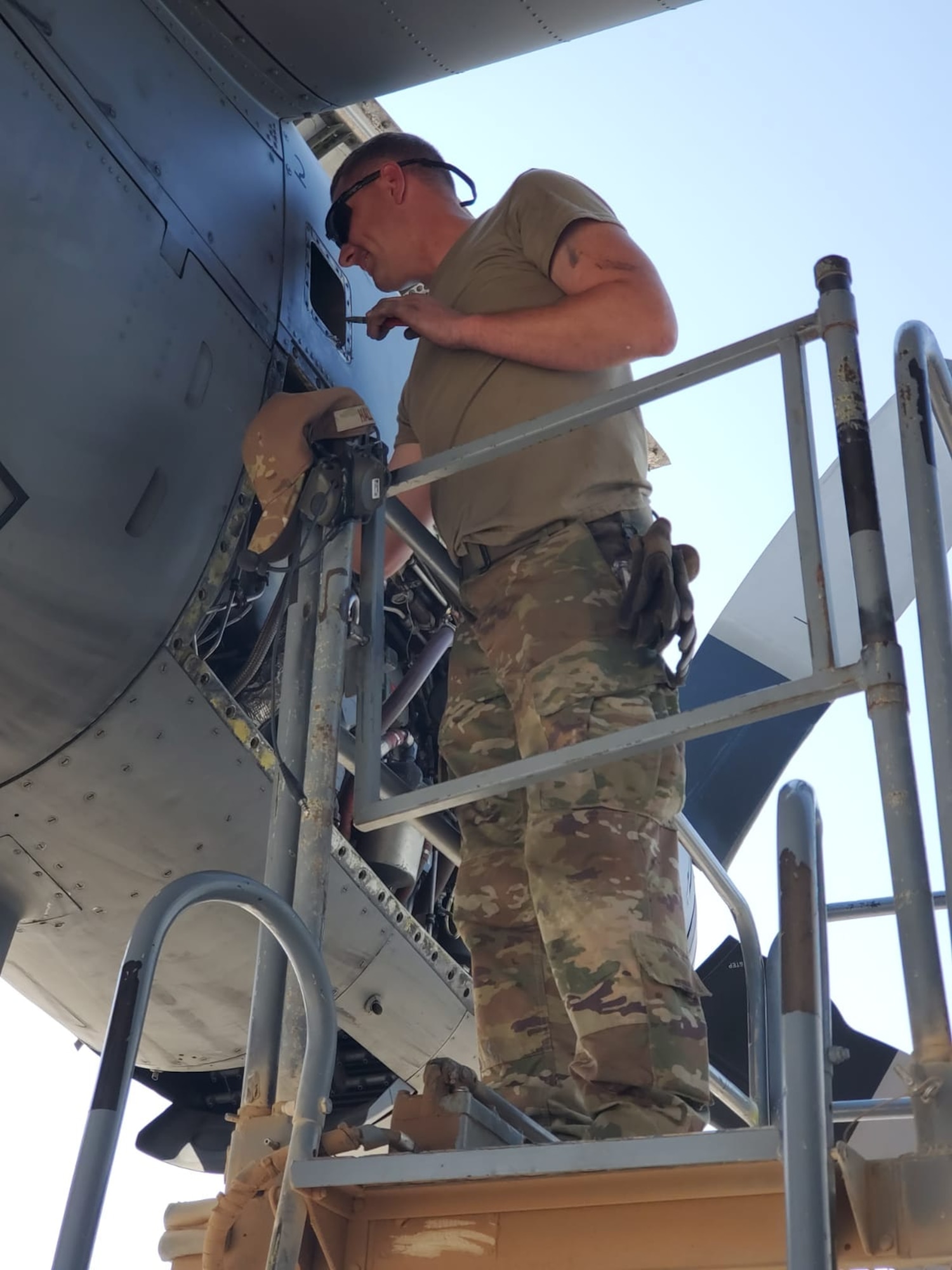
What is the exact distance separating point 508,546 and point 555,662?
370 mm

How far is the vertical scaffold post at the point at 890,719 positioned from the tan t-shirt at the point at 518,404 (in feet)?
2.32

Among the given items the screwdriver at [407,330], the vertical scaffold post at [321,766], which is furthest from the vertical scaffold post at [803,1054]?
the screwdriver at [407,330]

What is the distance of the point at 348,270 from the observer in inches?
149

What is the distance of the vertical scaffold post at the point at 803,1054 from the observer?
134 centimetres

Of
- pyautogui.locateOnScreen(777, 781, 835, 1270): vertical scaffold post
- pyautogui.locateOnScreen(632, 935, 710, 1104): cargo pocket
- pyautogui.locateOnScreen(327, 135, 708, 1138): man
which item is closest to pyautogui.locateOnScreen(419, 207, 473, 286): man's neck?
pyautogui.locateOnScreen(327, 135, 708, 1138): man

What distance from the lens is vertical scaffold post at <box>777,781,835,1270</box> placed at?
134 cm

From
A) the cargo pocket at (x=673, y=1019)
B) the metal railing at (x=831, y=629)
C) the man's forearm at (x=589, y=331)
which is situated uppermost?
the man's forearm at (x=589, y=331)

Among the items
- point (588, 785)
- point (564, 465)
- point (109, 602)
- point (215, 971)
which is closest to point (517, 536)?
point (564, 465)

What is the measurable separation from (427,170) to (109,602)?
1421 mm

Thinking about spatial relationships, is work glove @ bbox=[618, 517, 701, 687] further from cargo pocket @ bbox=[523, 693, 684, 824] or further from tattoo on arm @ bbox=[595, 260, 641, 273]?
tattoo on arm @ bbox=[595, 260, 641, 273]

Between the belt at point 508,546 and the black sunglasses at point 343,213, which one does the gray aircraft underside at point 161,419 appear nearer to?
the black sunglasses at point 343,213

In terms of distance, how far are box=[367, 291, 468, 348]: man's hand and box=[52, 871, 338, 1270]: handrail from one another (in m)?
1.51

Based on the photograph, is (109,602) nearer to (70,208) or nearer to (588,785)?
(70,208)

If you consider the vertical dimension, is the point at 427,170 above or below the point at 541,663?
A: above
